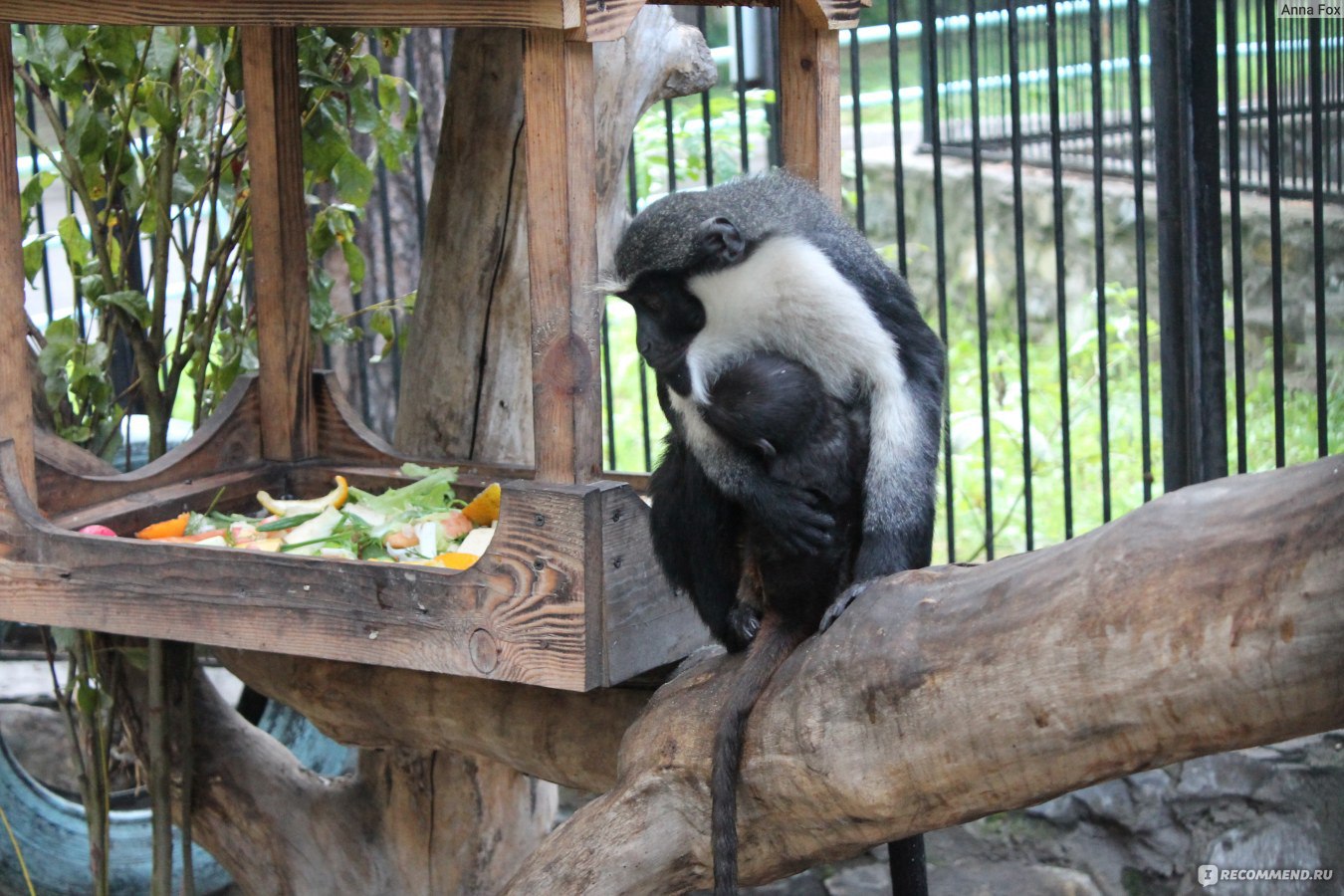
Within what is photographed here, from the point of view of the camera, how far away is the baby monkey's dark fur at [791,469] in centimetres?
269

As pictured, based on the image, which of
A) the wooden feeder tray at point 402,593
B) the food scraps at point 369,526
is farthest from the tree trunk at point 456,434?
the wooden feeder tray at point 402,593

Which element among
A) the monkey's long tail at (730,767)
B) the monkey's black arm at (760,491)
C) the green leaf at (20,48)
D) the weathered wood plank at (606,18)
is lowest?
the monkey's long tail at (730,767)

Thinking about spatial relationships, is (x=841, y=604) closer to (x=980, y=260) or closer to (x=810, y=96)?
(x=810, y=96)

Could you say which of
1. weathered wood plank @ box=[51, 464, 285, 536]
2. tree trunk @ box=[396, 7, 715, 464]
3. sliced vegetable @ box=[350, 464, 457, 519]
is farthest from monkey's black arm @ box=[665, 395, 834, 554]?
weathered wood plank @ box=[51, 464, 285, 536]

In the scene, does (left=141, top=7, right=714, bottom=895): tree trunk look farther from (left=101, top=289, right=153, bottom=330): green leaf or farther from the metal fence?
(left=101, top=289, right=153, bottom=330): green leaf

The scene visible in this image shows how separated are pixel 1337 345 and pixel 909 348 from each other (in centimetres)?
203

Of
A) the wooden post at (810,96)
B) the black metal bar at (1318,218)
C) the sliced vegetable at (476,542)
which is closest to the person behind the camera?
the sliced vegetable at (476,542)

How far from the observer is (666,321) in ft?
9.03

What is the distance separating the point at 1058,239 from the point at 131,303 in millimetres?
2546

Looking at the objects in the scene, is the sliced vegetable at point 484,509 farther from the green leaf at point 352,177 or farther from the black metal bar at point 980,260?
the black metal bar at point 980,260

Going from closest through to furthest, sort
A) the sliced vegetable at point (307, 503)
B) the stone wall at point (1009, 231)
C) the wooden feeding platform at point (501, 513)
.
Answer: the wooden feeding platform at point (501, 513), the sliced vegetable at point (307, 503), the stone wall at point (1009, 231)

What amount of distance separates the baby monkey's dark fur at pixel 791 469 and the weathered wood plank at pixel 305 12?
0.74 metres

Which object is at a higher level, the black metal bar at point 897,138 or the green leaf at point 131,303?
the black metal bar at point 897,138

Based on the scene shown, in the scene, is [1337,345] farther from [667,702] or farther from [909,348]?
[667,702]
